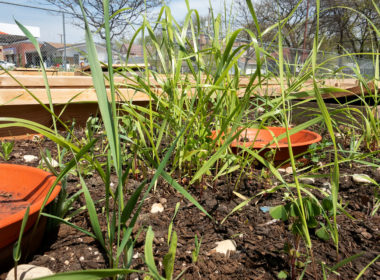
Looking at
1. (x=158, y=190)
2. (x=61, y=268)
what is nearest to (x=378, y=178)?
(x=158, y=190)

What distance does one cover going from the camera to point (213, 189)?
89cm

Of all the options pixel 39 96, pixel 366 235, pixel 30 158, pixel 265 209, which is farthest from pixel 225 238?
pixel 39 96

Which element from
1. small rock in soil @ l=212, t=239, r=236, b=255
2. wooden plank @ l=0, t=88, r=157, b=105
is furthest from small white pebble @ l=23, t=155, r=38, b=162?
small rock in soil @ l=212, t=239, r=236, b=255

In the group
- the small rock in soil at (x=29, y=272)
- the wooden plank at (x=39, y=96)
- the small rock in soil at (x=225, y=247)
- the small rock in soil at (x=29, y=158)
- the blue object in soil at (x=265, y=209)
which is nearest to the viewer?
the small rock in soil at (x=29, y=272)

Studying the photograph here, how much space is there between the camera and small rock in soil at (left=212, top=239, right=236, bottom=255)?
638mm

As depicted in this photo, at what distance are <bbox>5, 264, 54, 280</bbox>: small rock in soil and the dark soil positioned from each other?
4cm

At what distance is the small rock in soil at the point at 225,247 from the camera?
638mm

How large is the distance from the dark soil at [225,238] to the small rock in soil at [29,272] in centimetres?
4

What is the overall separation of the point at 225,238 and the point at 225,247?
0.13 ft

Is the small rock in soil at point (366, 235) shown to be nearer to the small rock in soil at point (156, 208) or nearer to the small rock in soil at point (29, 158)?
the small rock in soil at point (156, 208)

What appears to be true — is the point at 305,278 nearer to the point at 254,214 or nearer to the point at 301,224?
the point at 301,224

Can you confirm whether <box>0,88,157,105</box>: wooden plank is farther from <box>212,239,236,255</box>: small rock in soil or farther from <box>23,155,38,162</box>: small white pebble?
<box>212,239,236,255</box>: small rock in soil

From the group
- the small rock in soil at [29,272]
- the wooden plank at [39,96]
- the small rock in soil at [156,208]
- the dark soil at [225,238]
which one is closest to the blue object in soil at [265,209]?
the dark soil at [225,238]

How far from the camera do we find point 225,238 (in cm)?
68
